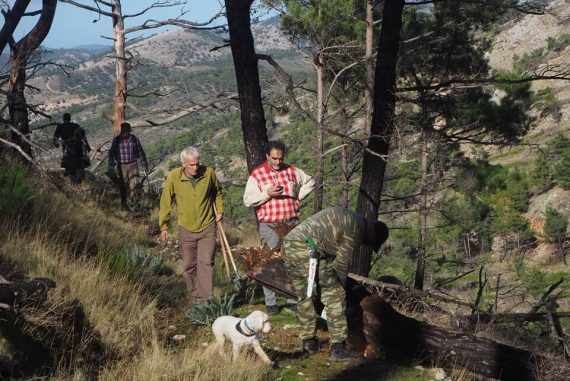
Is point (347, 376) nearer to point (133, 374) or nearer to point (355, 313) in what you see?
point (355, 313)

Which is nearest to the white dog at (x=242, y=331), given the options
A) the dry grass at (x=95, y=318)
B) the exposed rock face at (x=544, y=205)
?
the dry grass at (x=95, y=318)

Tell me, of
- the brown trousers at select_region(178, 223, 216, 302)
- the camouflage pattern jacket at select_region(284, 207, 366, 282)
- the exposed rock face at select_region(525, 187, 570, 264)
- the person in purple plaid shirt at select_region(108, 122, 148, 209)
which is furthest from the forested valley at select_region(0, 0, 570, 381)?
the exposed rock face at select_region(525, 187, 570, 264)

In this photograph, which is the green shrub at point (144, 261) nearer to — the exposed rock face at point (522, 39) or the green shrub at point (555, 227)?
the green shrub at point (555, 227)

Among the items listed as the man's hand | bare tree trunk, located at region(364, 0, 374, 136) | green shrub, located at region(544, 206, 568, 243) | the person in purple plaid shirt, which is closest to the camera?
the man's hand

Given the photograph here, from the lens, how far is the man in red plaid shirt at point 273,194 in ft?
21.1

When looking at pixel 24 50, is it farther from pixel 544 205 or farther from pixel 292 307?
pixel 544 205

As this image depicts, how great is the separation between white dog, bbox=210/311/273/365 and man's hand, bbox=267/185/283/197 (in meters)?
1.71

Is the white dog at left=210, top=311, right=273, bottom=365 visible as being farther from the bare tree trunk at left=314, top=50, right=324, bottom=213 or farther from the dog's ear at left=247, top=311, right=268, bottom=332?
the bare tree trunk at left=314, top=50, right=324, bottom=213

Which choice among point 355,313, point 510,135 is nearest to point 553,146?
point 510,135

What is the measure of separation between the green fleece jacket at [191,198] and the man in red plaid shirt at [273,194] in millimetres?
411

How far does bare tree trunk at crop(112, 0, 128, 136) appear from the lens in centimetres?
1510

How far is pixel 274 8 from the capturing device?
16047 mm

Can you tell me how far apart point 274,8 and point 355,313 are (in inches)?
470

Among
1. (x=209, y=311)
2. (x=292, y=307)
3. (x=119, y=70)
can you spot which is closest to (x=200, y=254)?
(x=209, y=311)
